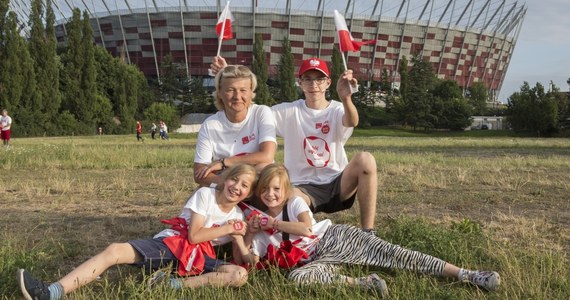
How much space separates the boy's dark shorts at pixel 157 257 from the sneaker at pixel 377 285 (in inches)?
32.3

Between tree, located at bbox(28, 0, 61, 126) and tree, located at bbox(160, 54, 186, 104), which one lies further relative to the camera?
tree, located at bbox(160, 54, 186, 104)

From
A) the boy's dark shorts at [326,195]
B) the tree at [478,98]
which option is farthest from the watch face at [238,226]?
the tree at [478,98]

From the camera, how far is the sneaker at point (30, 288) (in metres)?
Result: 2.35

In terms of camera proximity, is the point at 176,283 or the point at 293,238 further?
the point at 293,238

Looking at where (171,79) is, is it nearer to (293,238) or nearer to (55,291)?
(293,238)

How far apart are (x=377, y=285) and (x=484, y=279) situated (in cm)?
54

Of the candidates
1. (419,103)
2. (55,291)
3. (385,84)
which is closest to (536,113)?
(419,103)

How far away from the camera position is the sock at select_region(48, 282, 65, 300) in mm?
2433

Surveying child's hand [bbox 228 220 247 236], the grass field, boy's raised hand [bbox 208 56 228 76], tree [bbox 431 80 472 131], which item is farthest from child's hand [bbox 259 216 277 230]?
tree [bbox 431 80 472 131]

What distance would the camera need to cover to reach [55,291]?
245 centimetres

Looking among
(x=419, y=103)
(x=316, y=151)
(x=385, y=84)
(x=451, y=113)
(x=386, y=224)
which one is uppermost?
(x=385, y=84)

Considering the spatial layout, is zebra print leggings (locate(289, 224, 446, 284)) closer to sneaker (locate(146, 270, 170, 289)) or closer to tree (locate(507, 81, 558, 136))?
sneaker (locate(146, 270, 170, 289))

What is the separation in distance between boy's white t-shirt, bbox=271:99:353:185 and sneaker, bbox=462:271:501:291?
1.46 meters

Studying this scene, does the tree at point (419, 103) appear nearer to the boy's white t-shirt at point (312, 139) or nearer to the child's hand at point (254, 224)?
the boy's white t-shirt at point (312, 139)
